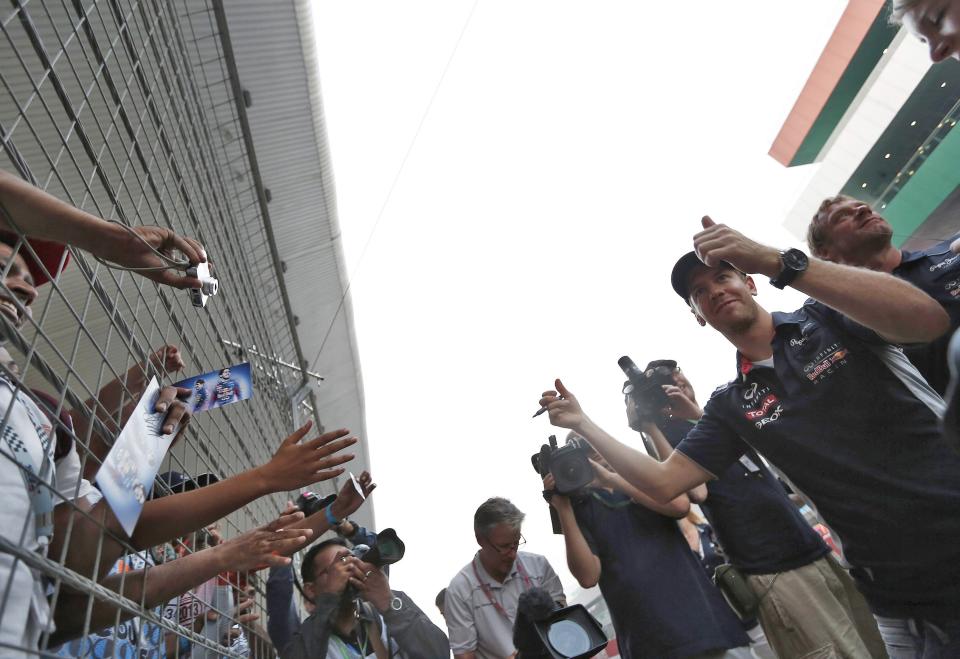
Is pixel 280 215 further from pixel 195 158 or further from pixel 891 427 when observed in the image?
pixel 891 427

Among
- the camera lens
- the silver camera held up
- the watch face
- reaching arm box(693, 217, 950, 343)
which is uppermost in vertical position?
the silver camera held up

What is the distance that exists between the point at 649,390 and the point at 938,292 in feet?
3.73

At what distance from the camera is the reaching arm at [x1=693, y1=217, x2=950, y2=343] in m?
1.25

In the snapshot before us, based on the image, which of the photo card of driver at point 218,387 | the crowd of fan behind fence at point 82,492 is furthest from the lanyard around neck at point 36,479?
the photo card of driver at point 218,387

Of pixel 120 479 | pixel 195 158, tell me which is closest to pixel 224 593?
pixel 120 479

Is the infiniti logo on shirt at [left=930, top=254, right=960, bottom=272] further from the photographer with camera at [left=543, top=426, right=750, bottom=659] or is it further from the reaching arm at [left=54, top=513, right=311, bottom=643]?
the reaching arm at [left=54, top=513, right=311, bottom=643]

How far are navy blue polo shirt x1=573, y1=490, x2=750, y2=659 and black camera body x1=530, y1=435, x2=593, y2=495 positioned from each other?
0.53 feet

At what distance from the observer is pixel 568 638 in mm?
1736

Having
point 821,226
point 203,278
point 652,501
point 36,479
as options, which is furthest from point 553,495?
point 36,479

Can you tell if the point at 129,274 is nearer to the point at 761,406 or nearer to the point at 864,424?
the point at 761,406

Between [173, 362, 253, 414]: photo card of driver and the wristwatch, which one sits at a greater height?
[173, 362, 253, 414]: photo card of driver

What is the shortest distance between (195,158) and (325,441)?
1.54m

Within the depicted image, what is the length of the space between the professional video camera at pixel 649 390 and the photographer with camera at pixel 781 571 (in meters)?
0.17

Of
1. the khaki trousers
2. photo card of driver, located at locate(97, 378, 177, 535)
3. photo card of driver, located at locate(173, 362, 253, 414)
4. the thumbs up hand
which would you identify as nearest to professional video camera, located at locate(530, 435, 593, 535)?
the khaki trousers
